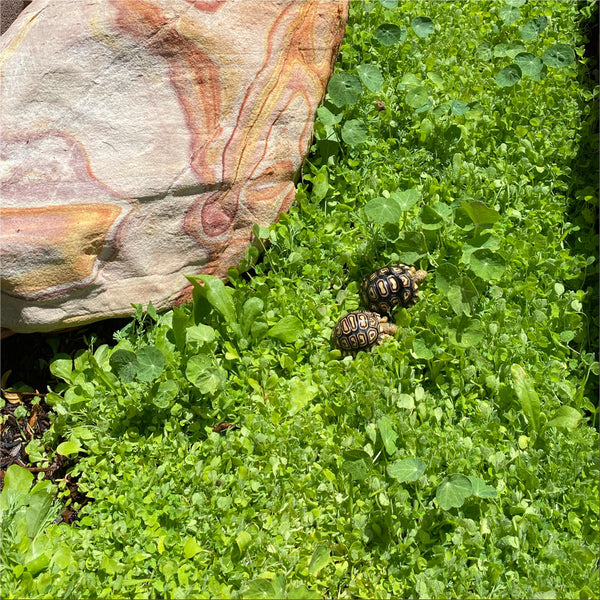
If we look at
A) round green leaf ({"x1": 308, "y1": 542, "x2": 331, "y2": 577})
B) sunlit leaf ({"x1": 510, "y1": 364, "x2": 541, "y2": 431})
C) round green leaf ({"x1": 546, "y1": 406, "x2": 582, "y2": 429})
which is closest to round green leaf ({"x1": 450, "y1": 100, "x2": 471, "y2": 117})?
sunlit leaf ({"x1": 510, "y1": 364, "x2": 541, "y2": 431})

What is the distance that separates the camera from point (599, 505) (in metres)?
2.77

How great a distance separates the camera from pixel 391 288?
3.38m

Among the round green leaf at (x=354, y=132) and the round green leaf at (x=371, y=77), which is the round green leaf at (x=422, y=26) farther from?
the round green leaf at (x=354, y=132)

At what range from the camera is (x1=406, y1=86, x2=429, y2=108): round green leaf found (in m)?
4.12

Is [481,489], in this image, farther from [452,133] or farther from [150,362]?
[452,133]

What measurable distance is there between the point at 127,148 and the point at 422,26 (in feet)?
7.30

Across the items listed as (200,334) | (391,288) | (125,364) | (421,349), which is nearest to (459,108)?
(391,288)

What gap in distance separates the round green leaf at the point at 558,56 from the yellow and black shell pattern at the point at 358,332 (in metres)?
2.14

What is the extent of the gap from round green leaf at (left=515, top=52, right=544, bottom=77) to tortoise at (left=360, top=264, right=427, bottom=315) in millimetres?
1650

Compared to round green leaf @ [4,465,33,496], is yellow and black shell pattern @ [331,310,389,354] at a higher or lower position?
higher

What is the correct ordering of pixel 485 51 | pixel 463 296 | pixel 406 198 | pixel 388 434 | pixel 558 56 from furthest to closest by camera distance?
1. pixel 485 51
2. pixel 558 56
3. pixel 406 198
4. pixel 463 296
5. pixel 388 434

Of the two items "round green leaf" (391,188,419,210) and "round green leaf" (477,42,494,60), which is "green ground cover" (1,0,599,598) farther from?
"round green leaf" (477,42,494,60)

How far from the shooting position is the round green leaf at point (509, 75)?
13.9ft

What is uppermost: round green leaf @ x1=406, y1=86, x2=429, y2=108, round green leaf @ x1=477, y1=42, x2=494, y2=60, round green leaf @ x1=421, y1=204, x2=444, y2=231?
round green leaf @ x1=477, y1=42, x2=494, y2=60
